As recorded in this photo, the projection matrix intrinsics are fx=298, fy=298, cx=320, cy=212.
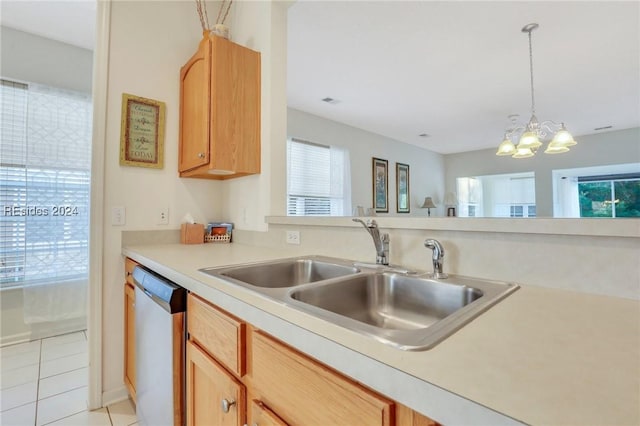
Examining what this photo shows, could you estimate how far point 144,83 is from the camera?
1.86 metres

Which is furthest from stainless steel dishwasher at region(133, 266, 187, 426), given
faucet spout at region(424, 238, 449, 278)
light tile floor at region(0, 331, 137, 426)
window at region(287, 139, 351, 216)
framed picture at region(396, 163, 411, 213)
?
framed picture at region(396, 163, 411, 213)

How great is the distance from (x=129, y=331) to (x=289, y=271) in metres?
1.05

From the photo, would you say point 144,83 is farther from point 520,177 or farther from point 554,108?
point 520,177

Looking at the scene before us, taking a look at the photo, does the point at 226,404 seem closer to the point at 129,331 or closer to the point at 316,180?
the point at 129,331

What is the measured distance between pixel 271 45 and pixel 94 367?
2100 mm

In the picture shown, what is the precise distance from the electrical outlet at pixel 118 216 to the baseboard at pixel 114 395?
0.95m

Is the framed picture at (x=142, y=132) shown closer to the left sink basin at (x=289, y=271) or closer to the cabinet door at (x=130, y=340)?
the cabinet door at (x=130, y=340)

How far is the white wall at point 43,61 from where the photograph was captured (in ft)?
8.07

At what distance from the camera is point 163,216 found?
6.31ft

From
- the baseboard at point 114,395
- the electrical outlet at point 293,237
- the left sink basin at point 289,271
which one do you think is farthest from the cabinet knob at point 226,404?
the baseboard at point 114,395

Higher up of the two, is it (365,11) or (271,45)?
(365,11)

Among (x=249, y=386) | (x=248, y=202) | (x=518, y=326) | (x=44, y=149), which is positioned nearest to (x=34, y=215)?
(x=44, y=149)

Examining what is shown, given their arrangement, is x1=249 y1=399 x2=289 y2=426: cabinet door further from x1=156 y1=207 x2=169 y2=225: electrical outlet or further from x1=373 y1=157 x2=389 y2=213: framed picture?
x1=373 y1=157 x2=389 y2=213: framed picture

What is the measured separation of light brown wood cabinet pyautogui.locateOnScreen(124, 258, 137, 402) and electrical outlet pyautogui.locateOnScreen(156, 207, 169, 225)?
31cm
